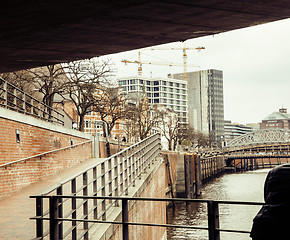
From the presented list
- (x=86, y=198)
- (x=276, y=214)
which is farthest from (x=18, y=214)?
(x=276, y=214)

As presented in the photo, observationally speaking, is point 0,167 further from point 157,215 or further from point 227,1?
point 227,1

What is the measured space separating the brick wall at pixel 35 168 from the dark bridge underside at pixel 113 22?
20.6 feet

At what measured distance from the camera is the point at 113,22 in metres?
7.04

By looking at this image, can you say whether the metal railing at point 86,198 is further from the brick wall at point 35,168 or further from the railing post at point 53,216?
the brick wall at point 35,168

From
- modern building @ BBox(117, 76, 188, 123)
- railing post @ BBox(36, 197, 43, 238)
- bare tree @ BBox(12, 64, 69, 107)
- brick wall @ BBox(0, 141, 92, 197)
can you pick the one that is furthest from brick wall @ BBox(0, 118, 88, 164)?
modern building @ BBox(117, 76, 188, 123)

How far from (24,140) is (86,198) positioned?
1111 cm

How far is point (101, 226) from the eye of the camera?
29.9ft

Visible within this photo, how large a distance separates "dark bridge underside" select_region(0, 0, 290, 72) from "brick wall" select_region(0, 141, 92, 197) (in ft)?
20.6

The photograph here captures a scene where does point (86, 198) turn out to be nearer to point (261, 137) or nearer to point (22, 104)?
point (22, 104)

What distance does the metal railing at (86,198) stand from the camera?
7031 millimetres

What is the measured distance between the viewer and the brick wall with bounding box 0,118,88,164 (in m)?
15.1

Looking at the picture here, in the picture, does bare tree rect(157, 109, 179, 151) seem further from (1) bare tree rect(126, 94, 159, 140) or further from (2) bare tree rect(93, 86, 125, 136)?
(2) bare tree rect(93, 86, 125, 136)

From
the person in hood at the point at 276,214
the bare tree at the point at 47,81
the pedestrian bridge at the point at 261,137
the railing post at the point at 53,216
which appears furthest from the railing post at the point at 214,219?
the pedestrian bridge at the point at 261,137

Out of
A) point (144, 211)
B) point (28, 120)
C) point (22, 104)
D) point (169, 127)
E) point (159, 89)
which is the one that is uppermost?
point (159, 89)
